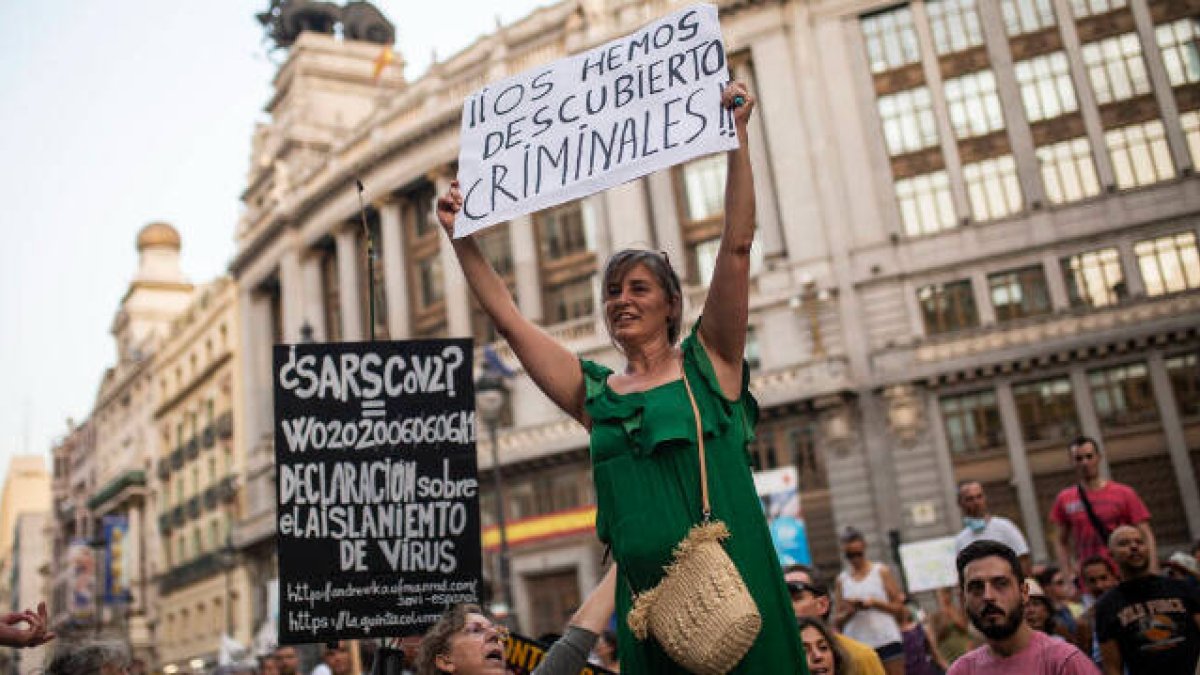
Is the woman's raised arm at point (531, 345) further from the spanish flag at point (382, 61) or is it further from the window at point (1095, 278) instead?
the spanish flag at point (382, 61)

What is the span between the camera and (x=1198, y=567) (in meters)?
8.70

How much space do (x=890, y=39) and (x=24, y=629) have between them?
31.4 metres

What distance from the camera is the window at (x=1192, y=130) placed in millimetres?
27703

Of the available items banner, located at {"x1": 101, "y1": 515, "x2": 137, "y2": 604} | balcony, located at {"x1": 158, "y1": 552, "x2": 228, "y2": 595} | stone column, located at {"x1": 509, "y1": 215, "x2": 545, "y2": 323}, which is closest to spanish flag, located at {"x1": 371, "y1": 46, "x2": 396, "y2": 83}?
stone column, located at {"x1": 509, "y1": 215, "x2": 545, "y2": 323}

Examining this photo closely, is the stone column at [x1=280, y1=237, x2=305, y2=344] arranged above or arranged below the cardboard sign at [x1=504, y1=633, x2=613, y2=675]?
above

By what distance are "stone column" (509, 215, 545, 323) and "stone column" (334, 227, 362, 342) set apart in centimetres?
882

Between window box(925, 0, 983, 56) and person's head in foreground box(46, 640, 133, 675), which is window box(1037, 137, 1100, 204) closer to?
window box(925, 0, 983, 56)

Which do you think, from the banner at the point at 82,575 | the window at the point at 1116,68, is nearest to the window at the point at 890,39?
the window at the point at 1116,68

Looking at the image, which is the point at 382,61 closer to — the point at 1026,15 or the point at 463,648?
the point at 1026,15

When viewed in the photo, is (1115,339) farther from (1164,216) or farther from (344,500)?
(344,500)

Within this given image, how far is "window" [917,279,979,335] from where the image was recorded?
28.8 metres

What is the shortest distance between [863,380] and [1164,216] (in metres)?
9.09

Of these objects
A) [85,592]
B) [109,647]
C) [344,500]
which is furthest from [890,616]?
[85,592]

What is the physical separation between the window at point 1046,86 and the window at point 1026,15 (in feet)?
3.28
